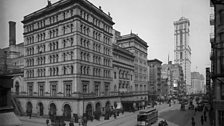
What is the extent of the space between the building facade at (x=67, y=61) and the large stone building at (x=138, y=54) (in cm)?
1646

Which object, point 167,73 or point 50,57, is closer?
point 50,57

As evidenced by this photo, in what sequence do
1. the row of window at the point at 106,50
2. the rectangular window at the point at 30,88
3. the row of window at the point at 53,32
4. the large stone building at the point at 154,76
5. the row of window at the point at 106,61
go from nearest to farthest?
the row of window at the point at 53,32, the rectangular window at the point at 30,88, the row of window at the point at 106,61, the row of window at the point at 106,50, the large stone building at the point at 154,76

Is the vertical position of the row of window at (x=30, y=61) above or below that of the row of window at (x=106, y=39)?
below

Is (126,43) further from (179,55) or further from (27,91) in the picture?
(179,55)

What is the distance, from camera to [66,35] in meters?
37.0

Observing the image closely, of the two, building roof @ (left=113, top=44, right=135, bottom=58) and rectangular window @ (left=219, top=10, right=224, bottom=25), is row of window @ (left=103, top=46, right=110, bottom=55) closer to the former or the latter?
building roof @ (left=113, top=44, right=135, bottom=58)

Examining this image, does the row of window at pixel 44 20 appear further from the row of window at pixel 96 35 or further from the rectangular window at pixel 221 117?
the rectangular window at pixel 221 117

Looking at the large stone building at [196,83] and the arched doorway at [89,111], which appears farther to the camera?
the large stone building at [196,83]

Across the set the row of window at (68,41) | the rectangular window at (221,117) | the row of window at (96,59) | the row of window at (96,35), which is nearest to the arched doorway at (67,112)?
the row of window at (96,59)

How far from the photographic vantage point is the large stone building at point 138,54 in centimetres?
6098

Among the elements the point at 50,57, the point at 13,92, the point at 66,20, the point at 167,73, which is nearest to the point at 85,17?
the point at 66,20

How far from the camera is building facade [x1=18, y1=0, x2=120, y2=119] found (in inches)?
1403

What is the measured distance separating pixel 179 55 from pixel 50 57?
426ft

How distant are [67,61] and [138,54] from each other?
108 ft
